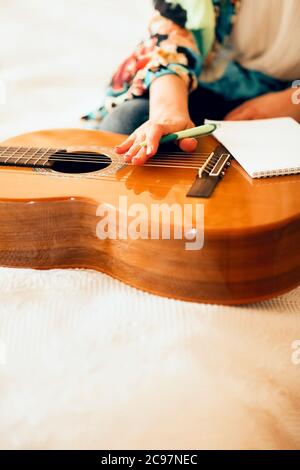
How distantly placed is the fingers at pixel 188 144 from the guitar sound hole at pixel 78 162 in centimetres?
13

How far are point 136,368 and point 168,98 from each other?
570 mm

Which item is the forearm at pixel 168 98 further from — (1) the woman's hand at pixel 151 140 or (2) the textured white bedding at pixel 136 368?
(2) the textured white bedding at pixel 136 368

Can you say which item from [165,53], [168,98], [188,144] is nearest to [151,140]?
[188,144]

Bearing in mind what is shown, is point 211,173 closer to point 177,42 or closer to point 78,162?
point 78,162

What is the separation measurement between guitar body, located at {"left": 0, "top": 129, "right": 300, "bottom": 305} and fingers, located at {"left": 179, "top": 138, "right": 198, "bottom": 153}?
0.21ft

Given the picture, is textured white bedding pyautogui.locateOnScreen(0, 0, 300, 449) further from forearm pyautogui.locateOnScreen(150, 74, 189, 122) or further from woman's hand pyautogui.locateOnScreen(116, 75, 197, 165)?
forearm pyautogui.locateOnScreen(150, 74, 189, 122)

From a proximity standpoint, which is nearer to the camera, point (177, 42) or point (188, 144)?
point (188, 144)

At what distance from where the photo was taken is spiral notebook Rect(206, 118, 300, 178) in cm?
82

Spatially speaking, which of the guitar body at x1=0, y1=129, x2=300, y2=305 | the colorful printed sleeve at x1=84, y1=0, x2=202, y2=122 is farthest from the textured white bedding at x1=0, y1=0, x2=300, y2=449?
the colorful printed sleeve at x1=84, y1=0, x2=202, y2=122

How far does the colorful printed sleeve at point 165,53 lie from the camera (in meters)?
1.07

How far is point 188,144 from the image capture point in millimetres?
891

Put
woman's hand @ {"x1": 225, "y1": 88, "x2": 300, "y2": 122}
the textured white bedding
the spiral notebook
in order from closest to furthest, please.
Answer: the textured white bedding → the spiral notebook → woman's hand @ {"x1": 225, "y1": 88, "x2": 300, "y2": 122}

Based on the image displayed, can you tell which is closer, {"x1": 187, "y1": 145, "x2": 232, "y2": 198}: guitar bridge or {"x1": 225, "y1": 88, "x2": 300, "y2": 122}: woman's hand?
{"x1": 187, "y1": 145, "x2": 232, "y2": 198}: guitar bridge

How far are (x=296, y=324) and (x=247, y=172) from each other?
9.9 inches
